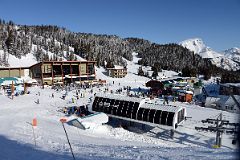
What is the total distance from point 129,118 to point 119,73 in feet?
234

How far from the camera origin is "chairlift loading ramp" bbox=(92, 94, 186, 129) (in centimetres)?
2753

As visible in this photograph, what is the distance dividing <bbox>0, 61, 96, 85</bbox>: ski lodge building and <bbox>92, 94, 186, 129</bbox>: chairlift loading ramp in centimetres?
3843

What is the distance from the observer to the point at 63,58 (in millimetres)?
123750

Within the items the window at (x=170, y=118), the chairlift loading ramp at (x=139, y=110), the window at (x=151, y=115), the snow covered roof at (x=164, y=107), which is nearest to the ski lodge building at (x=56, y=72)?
the chairlift loading ramp at (x=139, y=110)

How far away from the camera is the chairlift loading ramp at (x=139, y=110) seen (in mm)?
27531

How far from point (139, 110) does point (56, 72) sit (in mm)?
50995

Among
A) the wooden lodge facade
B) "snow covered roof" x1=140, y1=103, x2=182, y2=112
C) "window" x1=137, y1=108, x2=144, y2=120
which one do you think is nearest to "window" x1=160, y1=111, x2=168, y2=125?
"snow covered roof" x1=140, y1=103, x2=182, y2=112

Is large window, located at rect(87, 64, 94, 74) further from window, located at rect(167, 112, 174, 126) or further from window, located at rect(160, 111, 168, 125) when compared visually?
window, located at rect(167, 112, 174, 126)

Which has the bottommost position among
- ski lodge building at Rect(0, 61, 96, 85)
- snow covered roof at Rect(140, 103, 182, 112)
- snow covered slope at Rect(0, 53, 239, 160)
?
snow covered slope at Rect(0, 53, 239, 160)

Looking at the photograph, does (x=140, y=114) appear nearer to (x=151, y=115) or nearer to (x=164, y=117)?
(x=151, y=115)

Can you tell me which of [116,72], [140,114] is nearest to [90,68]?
[116,72]

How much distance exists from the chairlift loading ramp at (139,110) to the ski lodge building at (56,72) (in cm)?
3843

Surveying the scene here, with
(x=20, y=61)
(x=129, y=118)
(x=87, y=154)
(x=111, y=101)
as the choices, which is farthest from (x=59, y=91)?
(x=20, y=61)

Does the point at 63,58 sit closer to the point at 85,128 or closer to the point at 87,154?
the point at 85,128
